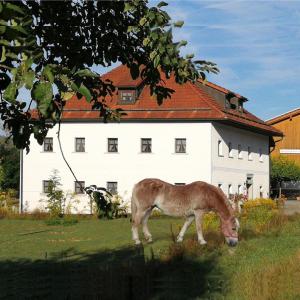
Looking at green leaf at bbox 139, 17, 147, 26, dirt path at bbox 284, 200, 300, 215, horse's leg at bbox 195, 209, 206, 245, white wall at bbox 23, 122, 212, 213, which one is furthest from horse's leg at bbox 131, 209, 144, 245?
white wall at bbox 23, 122, 212, 213

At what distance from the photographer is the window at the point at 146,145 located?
43.8m

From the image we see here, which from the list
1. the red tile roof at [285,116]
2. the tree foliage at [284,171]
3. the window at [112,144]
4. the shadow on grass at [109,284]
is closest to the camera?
the shadow on grass at [109,284]

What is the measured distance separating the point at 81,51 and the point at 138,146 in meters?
38.4

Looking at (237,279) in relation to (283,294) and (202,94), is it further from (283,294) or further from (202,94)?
(202,94)

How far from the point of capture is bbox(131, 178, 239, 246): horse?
1597 cm

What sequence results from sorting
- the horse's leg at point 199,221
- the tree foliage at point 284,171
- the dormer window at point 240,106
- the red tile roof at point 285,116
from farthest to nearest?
1. the red tile roof at point 285,116
2. the tree foliage at point 284,171
3. the dormer window at point 240,106
4. the horse's leg at point 199,221

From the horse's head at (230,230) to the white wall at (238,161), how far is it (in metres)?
27.5

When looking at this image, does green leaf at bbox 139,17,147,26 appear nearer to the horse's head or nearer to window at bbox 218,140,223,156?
the horse's head

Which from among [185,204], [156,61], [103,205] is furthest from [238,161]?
[156,61]

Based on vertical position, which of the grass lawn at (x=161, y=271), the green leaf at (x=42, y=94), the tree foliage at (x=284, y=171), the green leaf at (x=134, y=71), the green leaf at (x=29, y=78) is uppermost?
the tree foliage at (x=284, y=171)

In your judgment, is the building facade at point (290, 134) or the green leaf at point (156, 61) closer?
the green leaf at point (156, 61)

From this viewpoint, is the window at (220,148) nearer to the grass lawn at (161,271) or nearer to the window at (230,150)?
the window at (230,150)

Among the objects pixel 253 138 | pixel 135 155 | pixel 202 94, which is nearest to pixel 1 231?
pixel 135 155

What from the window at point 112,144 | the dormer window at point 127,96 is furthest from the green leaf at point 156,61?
the dormer window at point 127,96
